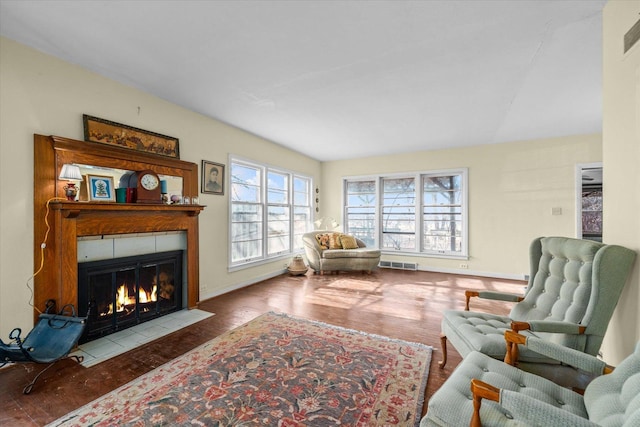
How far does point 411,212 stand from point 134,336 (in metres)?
5.44

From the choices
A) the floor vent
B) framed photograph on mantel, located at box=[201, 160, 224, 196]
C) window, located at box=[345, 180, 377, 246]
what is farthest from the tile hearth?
window, located at box=[345, 180, 377, 246]

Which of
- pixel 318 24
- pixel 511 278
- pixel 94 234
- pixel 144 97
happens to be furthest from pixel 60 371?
pixel 511 278

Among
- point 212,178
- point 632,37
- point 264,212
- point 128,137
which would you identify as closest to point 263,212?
point 264,212

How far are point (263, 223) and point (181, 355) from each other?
2.91 meters

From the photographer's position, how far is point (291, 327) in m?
2.86

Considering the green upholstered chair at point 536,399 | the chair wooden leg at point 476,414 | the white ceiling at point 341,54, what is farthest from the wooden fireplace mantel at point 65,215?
the chair wooden leg at point 476,414

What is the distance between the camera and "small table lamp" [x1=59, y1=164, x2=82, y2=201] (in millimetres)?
2321

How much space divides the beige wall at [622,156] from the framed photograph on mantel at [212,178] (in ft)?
13.8

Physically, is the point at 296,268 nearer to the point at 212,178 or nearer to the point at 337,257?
the point at 337,257

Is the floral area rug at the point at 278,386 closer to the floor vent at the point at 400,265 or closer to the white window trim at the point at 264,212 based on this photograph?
the white window trim at the point at 264,212

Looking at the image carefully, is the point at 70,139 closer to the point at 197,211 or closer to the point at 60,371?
the point at 197,211

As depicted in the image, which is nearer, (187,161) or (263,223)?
(187,161)

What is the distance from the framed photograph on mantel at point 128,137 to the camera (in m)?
2.67

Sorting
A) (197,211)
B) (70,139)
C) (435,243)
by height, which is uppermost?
(70,139)
